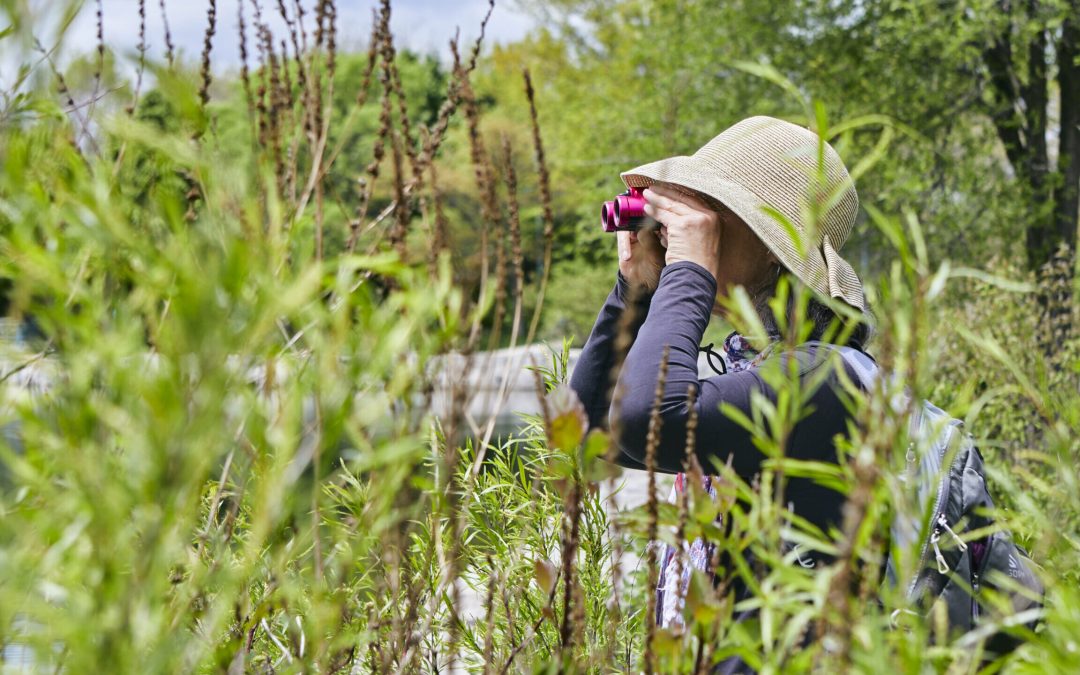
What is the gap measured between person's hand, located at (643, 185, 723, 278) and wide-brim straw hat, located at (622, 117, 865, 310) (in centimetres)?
4

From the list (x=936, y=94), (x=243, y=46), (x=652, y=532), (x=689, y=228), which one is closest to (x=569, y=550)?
(x=652, y=532)

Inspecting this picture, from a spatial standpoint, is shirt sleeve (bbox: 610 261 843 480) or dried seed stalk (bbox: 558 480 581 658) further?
shirt sleeve (bbox: 610 261 843 480)

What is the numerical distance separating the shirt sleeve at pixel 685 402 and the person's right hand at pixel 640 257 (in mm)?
389

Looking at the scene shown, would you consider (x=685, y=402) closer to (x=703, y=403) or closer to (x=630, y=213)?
(x=703, y=403)

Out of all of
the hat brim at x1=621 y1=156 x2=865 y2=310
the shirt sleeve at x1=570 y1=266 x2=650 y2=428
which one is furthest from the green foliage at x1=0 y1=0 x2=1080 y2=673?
the shirt sleeve at x1=570 y1=266 x2=650 y2=428

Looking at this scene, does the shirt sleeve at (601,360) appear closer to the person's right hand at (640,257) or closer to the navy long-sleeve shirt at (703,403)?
the person's right hand at (640,257)

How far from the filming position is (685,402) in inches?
66.6

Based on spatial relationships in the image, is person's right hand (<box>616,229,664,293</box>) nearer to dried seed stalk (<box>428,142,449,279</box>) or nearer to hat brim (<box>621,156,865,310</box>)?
hat brim (<box>621,156,865,310</box>)

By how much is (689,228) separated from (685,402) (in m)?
0.38

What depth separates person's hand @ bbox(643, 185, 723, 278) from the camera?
1.90 meters

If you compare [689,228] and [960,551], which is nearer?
[960,551]

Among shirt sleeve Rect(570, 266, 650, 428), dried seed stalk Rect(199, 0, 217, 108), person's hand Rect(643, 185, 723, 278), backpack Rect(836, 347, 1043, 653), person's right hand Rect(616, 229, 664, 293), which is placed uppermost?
dried seed stalk Rect(199, 0, 217, 108)

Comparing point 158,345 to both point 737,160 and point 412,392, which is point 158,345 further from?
point 737,160

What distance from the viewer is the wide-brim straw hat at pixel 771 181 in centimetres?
191
